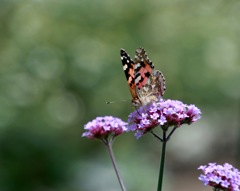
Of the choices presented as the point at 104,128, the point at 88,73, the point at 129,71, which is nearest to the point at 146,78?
the point at 129,71

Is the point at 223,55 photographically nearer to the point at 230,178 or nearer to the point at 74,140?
the point at 74,140

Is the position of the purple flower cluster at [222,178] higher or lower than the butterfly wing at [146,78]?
lower

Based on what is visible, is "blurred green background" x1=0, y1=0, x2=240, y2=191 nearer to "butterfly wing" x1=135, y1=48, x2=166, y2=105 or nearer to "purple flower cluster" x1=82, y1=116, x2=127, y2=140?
"butterfly wing" x1=135, y1=48, x2=166, y2=105

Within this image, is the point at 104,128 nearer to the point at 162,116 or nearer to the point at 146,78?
the point at 162,116

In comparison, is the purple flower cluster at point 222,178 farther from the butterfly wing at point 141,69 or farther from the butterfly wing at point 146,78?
the butterfly wing at point 141,69

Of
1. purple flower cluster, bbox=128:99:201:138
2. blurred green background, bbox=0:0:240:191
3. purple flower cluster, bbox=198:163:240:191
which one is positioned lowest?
purple flower cluster, bbox=198:163:240:191

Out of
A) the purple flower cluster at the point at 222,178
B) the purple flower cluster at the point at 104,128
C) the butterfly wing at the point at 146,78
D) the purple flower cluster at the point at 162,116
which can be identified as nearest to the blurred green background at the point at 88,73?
the butterfly wing at the point at 146,78

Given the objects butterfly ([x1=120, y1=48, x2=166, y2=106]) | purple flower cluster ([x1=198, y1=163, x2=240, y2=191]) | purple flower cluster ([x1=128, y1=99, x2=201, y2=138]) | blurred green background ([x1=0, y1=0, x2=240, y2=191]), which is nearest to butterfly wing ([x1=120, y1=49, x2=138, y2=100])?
butterfly ([x1=120, y1=48, x2=166, y2=106])
